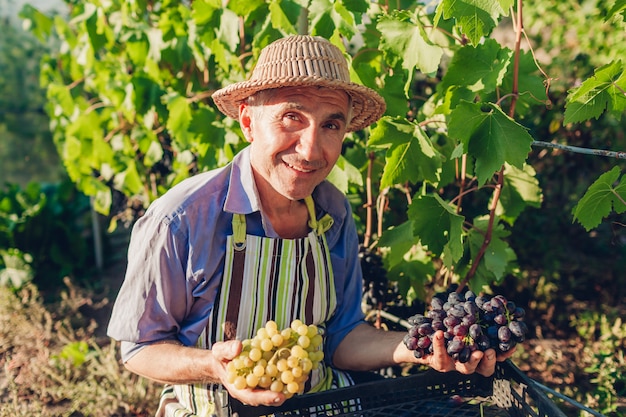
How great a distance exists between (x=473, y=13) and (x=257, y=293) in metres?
0.99

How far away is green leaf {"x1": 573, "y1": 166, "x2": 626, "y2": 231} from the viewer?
63.0 inches

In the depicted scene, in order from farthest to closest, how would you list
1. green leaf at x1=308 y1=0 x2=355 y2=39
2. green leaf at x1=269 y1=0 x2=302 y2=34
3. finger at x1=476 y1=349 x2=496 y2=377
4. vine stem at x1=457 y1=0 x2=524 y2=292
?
green leaf at x1=269 y1=0 x2=302 y2=34 < green leaf at x1=308 y1=0 x2=355 y2=39 < vine stem at x1=457 y1=0 x2=524 y2=292 < finger at x1=476 y1=349 x2=496 y2=377

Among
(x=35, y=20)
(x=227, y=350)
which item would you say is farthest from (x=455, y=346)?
(x=35, y=20)

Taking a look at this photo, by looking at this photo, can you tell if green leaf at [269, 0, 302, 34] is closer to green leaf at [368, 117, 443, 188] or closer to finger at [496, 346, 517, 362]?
green leaf at [368, 117, 443, 188]

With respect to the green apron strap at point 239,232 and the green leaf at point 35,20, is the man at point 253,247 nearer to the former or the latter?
the green apron strap at point 239,232

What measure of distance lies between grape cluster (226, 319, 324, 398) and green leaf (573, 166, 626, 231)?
0.86 m

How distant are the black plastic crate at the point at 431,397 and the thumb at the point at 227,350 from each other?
201 mm

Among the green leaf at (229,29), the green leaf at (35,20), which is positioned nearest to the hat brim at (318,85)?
the green leaf at (229,29)

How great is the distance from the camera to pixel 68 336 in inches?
144

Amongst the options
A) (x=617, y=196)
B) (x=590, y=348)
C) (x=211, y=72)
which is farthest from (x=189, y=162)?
(x=590, y=348)

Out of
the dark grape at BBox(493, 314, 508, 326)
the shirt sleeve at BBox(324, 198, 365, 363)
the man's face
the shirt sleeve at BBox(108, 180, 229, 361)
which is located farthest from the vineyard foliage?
the shirt sleeve at BBox(108, 180, 229, 361)

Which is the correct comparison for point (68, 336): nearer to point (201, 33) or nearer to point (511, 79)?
point (201, 33)

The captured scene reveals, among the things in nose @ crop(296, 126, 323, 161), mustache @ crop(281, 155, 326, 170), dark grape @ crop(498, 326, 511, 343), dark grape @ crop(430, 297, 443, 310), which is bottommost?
dark grape @ crop(498, 326, 511, 343)

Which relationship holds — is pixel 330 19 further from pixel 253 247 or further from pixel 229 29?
pixel 253 247
